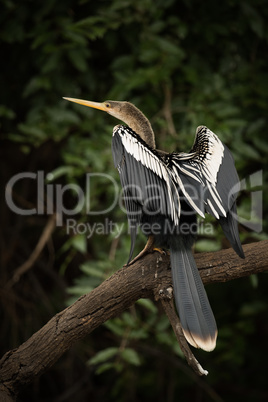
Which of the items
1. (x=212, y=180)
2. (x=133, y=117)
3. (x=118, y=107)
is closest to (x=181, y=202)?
(x=212, y=180)

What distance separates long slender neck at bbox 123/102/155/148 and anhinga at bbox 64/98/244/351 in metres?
0.14

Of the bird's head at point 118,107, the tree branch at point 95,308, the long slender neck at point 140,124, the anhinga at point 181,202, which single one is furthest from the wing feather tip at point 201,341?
the bird's head at point 118,107

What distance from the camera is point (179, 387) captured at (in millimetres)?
3492

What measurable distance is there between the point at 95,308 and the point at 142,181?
0.46 meters

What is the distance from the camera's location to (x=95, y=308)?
1.56 m

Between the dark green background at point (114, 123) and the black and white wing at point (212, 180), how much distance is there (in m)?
0.54

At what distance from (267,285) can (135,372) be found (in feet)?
3.88

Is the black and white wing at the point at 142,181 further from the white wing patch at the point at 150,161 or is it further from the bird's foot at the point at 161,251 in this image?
the bird's foot at the point at 161,251

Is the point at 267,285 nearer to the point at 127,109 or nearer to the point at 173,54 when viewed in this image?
the point at 173,54

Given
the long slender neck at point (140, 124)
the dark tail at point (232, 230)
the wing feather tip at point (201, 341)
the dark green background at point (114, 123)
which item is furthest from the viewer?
the dark green background at point (114, 123)

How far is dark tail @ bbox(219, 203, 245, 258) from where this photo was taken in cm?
150

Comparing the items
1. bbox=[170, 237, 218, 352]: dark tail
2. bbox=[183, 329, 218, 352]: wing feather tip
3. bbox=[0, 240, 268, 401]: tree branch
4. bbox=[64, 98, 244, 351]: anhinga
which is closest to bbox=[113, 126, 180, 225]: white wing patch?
bbox=[64, 98, 244, 351]: anhinga

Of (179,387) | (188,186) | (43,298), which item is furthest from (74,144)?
(179,387)

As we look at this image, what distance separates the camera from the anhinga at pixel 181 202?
1461 mm
